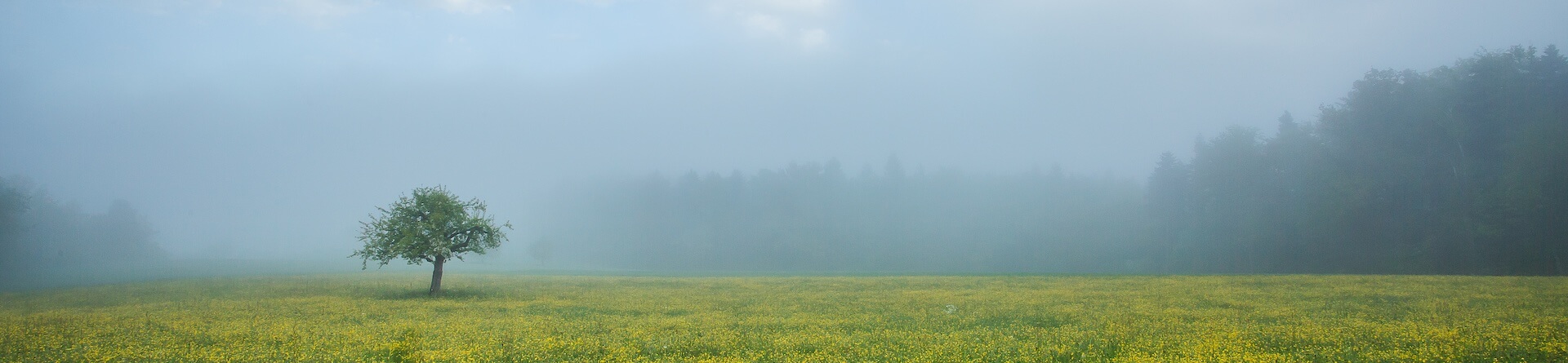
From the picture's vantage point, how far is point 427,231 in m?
34.4

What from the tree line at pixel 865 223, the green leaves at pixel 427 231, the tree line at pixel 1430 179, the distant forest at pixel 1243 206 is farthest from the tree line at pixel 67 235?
the tree line at pixel 1430 179

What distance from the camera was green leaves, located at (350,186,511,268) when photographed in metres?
34.0

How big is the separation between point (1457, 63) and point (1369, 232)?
575 inches

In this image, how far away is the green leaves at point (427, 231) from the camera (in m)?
34.0

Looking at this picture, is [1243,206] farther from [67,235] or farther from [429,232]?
[67,235]

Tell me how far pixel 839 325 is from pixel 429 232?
2386 cm

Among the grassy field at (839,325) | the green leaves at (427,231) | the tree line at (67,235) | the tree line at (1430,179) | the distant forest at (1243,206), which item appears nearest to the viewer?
the grassy field at (839,325)

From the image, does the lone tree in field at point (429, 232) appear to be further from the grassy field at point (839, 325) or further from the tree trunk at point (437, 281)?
the grassy field at point (839, 325)

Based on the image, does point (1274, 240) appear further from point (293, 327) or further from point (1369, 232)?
point (293, 327)

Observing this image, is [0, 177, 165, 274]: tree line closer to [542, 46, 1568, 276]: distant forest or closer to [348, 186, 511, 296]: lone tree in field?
[348, 186, 511, 296]: lone tree in field

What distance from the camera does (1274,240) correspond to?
66125mm

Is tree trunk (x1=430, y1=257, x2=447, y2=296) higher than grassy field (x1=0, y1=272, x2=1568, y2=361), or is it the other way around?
tree trunk (x1=430, y1=257, x2=447, y2=296)

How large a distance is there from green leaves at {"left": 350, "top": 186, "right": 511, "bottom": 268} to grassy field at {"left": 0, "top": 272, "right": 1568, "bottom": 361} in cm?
258

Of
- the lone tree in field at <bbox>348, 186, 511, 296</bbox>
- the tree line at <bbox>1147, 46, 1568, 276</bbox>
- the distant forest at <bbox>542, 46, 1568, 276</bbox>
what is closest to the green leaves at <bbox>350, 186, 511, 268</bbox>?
the lone tree in field at <bbox>348, 186, 511, 296</bbox>
